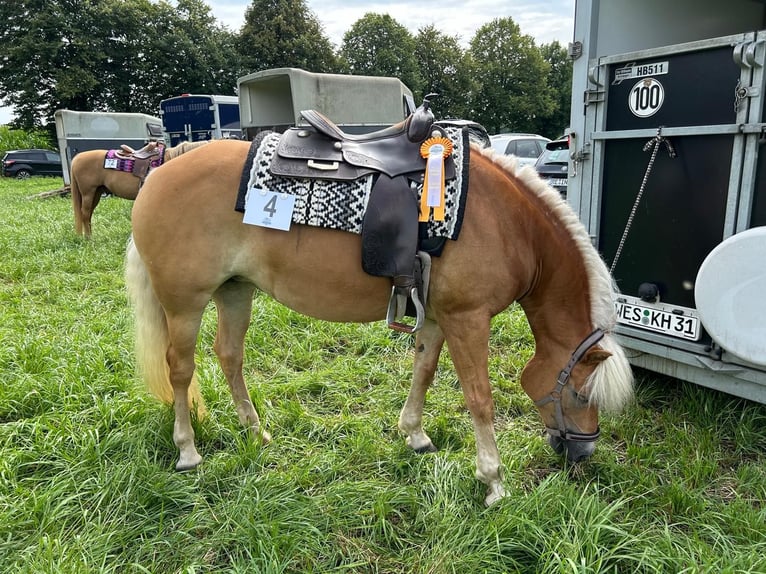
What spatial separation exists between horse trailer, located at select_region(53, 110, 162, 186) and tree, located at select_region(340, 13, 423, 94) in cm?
2131

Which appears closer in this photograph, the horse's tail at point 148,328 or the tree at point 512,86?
the horse's tail at point 148,328

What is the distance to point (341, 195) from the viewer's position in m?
2.29

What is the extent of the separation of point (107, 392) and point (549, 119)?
146 feet

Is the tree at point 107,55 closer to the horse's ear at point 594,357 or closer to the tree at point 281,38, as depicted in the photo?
the tree at point 281,38

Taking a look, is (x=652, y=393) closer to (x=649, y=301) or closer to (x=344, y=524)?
(x=649, y=301)

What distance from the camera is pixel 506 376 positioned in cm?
371

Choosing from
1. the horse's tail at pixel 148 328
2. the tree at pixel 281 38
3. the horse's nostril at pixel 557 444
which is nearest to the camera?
the horse's nostril at pixel 557 444

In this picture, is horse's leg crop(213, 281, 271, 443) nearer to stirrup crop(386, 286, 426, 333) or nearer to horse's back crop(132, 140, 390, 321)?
horse's back crop(132, 140, 390, 321)

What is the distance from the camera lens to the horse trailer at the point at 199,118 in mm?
14273

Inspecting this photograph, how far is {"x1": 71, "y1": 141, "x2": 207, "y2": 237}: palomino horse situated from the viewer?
330 inches

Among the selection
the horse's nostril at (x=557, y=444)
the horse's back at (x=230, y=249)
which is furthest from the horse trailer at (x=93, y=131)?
the horse's nostril at (x=557, y=444)

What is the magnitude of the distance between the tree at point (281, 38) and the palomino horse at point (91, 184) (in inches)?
1076

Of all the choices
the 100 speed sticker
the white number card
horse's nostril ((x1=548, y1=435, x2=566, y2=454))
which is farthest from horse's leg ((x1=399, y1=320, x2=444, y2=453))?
the 100 speed sticker

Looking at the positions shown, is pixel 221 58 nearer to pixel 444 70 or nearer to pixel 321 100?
pixel 444 70
